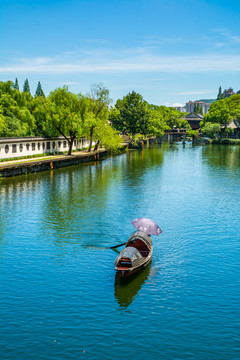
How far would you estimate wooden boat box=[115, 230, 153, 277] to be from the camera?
89.1 ft

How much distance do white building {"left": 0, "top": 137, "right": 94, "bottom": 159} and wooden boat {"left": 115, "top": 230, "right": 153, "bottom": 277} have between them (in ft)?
171

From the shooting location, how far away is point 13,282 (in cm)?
2694

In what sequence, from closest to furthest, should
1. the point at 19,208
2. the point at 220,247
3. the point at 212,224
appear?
the point at 220,247
the point at 212,224
the point at 19,208

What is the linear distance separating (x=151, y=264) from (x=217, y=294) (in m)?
6.44

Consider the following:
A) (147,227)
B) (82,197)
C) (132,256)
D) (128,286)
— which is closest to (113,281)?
(128,286)

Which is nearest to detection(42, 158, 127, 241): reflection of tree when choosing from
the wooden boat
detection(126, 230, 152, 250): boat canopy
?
detection(126, 230, 152, 250): boat canopy

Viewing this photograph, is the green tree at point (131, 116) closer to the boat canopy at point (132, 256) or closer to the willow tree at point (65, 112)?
the willow tree at point (65, 112)

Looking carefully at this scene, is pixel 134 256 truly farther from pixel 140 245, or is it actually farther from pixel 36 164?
pixel 36 164

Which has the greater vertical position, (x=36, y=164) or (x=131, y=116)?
(x=131, y=116)

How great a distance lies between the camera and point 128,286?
26547mm

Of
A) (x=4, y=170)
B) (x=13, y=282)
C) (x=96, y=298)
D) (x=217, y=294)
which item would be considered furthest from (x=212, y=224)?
(x=4, y=170)

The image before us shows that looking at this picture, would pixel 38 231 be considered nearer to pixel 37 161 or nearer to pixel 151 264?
pixel 151 264

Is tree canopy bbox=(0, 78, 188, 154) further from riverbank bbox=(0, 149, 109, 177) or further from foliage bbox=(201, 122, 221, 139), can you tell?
foliage bbox=(201, 122, 221, 139)

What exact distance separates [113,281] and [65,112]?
71.4m
